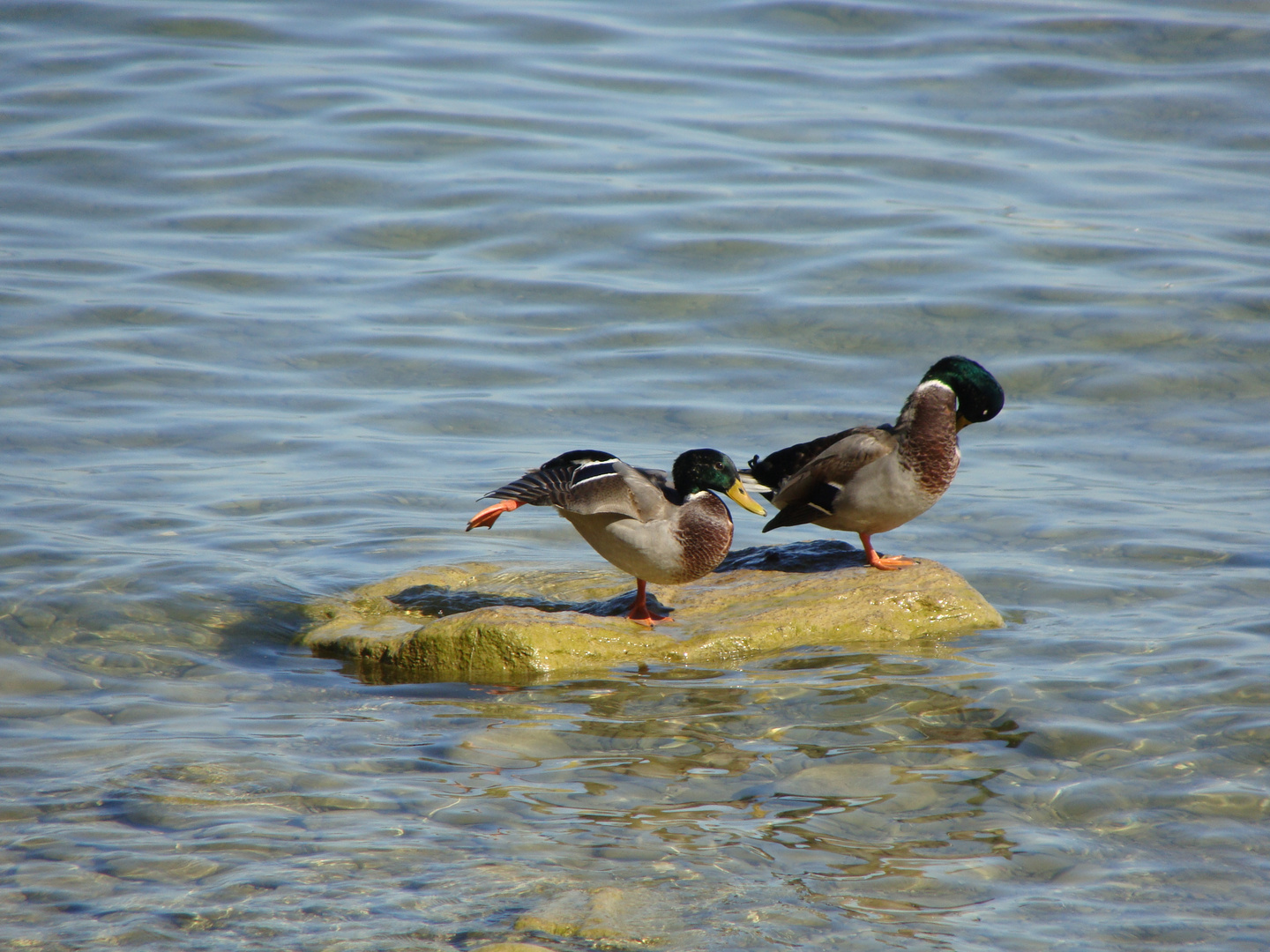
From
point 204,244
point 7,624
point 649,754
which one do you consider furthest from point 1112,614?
point 204,244

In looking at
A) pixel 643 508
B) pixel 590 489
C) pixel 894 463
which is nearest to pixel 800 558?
pixel 894 463

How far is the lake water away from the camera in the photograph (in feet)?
14.6

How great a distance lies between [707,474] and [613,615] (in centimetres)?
92

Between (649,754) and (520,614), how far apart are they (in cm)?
Answer: 116

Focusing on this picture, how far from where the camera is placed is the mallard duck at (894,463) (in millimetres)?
6738

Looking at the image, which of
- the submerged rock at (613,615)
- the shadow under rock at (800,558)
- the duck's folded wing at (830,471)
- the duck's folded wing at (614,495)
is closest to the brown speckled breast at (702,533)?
A: the duck's folded wing at (614,495)

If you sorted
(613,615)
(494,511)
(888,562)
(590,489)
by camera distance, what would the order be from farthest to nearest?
(888,562)
(613,615)
(494,511)
(590,489)

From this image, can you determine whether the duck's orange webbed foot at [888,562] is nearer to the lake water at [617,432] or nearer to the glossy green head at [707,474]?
the lake water at [617,432]

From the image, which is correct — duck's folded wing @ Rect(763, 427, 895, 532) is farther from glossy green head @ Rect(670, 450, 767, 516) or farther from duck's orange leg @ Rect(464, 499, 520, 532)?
duck's orange leg @ Rect(464, 499, 520, 532)

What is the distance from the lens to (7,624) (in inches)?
263

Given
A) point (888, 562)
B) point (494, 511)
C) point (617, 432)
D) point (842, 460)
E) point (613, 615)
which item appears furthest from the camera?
point (617, 432)

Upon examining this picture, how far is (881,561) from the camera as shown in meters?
6.96

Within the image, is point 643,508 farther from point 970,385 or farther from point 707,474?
point 970,385

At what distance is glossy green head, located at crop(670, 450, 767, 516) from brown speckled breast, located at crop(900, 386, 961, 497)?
0.95m
